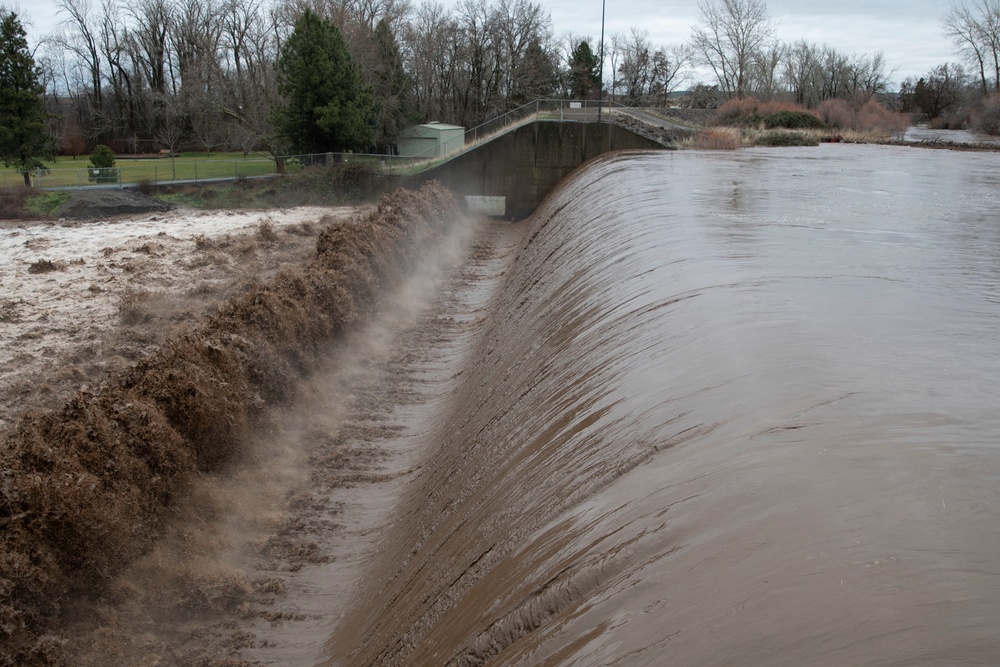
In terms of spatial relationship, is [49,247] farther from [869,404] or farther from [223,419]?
[869,404]

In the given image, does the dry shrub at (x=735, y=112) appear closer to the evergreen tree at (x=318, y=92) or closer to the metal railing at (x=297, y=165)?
the metal railing at (x=297, y=165)

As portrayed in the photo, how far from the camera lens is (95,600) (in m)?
5.78

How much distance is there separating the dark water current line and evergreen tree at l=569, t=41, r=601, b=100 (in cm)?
5355

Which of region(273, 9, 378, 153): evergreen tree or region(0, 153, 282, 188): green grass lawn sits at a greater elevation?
region(273, 9, 378, 153): evergreen tree

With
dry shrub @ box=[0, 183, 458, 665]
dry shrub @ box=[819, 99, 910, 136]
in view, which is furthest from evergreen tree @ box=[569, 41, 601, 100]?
dry shrub @ box=[0, 183, 458, 665]

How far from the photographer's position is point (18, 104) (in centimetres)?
3094

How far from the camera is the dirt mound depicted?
26141mm

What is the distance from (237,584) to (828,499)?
446 cm

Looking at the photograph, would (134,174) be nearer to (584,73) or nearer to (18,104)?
(18,104)

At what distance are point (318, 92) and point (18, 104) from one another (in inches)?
443

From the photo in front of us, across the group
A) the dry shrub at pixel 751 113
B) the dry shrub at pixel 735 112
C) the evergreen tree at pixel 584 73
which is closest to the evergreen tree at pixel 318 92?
the dry shrub at pixel 735 112

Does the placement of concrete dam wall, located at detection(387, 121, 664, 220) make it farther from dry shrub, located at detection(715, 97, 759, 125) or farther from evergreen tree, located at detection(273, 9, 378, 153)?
dry shrub, located at detection(715, 97, 759, 125)

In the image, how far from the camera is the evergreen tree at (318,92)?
35.6 metres

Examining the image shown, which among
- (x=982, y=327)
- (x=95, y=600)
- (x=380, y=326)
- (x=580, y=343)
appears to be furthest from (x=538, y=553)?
(x=380, y=326)
